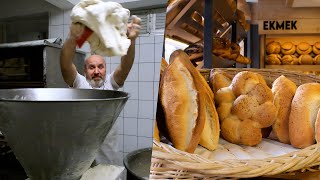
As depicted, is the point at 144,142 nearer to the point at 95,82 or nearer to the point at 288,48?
the point at 95,82

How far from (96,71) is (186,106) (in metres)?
0.26

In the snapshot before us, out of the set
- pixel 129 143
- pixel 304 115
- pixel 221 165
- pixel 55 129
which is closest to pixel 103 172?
pixel 129 143

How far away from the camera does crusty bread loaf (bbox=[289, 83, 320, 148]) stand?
43 cm

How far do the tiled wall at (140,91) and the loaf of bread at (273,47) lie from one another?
0.23m

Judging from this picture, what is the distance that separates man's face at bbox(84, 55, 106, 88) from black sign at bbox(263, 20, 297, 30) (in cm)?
33

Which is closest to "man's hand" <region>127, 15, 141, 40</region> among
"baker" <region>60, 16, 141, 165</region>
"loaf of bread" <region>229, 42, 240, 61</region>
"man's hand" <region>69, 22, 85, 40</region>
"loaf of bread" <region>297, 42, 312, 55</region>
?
"baker" <region>60, 16, 141, 165</region>

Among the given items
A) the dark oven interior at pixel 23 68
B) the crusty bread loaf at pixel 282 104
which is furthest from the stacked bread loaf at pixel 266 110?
the dark oven interior at pixel 23 68

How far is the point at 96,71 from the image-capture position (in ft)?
1.89

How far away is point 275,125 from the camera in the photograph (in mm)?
455

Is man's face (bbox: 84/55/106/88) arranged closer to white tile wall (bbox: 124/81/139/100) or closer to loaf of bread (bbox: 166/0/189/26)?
white tile wall (bbox: 124/81/139/100)

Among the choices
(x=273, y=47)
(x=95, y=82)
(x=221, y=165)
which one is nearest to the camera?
(x=221, y=165)

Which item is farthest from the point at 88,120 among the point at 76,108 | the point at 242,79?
the point at 242,79

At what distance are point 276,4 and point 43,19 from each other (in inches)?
19.7

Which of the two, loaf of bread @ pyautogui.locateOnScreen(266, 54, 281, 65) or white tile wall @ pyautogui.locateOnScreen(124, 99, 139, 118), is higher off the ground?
loaf of bread @ pyautogui.locateOnScreen(266, 54, 281, 65)
